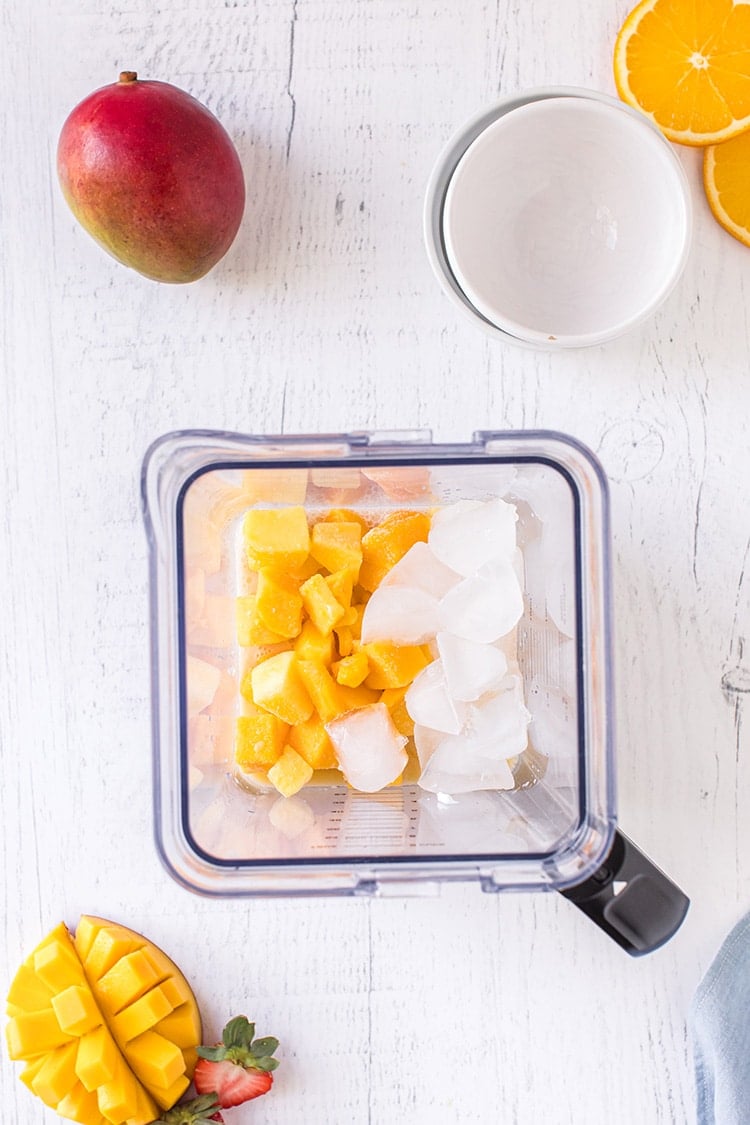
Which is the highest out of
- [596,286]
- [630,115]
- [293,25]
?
[293,25]

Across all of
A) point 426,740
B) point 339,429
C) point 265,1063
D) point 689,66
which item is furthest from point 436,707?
point 689,66

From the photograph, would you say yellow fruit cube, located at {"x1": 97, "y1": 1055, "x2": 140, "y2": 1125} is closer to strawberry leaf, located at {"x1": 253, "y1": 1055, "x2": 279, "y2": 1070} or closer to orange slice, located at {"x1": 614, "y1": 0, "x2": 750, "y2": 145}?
strawberry leaf, located at {"x1": 253, "y1": 1055, "x2": 279, "y2": 1070}

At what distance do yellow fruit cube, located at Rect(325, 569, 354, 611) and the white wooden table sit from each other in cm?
16

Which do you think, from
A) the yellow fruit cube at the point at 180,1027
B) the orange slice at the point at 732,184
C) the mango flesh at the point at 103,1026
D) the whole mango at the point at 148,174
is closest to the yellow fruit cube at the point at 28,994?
the mango flesh at the point at 103,1026

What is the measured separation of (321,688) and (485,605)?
0.47 feet

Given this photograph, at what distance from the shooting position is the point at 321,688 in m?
0.82

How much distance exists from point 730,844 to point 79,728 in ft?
1.95

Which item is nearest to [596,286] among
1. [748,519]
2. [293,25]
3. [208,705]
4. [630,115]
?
[630,115]

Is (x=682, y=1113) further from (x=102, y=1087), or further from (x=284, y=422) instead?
(x=284, y=422)

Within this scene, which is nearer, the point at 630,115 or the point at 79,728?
the point at 630,115

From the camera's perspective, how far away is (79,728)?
953mm

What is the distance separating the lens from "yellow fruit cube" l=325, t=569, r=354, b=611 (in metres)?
0.83

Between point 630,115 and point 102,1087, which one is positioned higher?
point 630,115

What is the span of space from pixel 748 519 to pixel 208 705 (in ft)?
1.65
